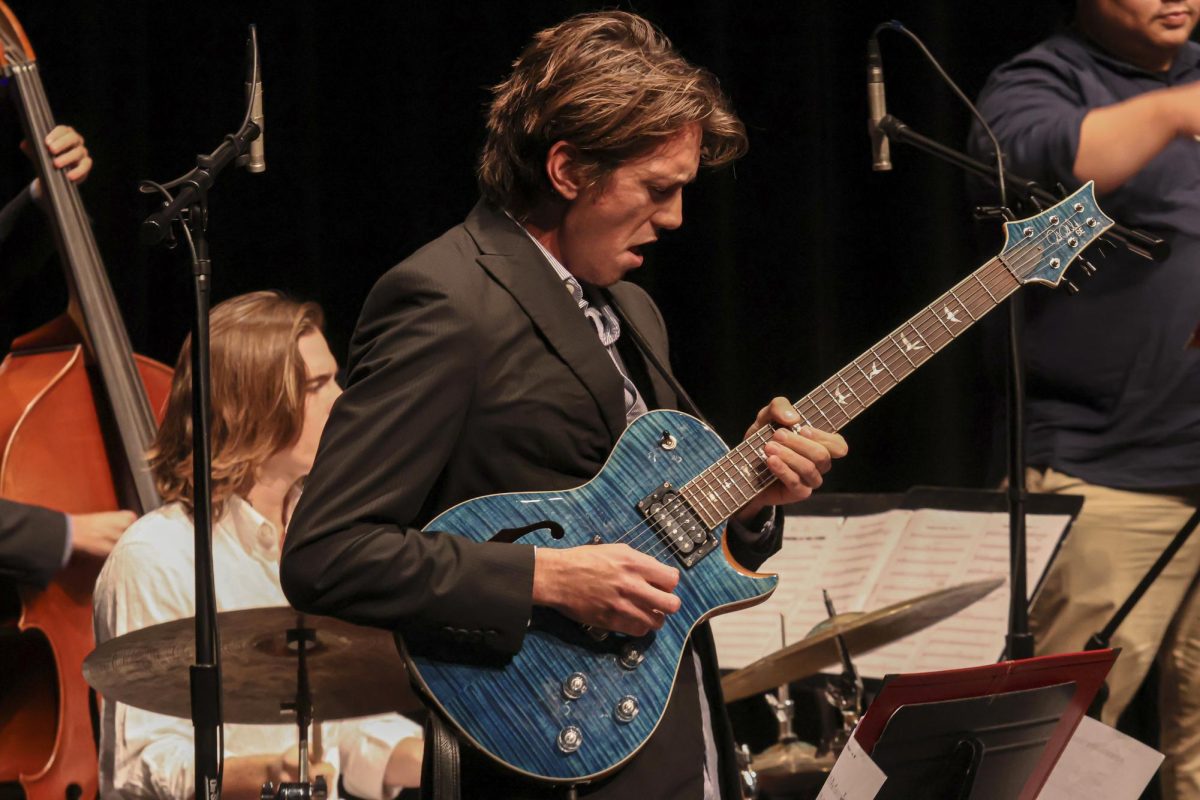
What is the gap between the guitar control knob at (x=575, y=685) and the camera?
1.98m

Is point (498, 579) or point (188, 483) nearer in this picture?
point (498, 579)

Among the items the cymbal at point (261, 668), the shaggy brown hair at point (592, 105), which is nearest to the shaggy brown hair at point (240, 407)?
the cymbal at point (261, 668)

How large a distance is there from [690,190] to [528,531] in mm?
2624

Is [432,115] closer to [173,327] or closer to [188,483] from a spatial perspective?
[173,327]

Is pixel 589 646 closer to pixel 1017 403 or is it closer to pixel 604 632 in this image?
pixel 604 632

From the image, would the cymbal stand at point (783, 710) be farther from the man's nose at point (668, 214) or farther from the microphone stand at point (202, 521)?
the microphone stand at point (202, 521)

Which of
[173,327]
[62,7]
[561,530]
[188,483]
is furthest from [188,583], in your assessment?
[62,7]

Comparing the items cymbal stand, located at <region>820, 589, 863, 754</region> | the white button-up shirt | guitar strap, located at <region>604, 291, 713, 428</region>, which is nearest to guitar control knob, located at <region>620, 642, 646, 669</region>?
guitar strap, located at <region>604, 291, 713, 428</region>

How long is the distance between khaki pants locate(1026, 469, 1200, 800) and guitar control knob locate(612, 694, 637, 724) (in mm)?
1487

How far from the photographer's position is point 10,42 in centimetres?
343

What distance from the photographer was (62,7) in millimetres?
4332

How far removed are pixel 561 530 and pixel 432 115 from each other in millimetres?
2672

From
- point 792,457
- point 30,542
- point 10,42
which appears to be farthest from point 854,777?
point 10,42

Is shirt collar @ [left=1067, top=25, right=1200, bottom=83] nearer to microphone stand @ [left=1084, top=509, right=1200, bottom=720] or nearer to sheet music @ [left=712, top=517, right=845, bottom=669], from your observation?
microphone stand @ [left=1084, top=509, right=1200, bottom=720]
